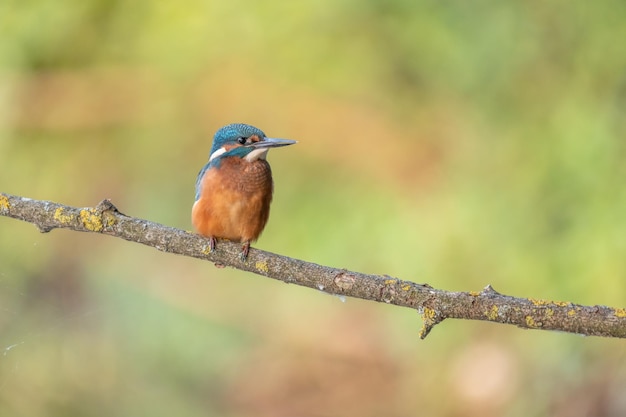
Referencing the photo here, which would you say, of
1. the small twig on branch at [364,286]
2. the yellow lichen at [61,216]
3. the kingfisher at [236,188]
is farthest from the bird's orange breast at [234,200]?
the yellow lichen at [61,216]

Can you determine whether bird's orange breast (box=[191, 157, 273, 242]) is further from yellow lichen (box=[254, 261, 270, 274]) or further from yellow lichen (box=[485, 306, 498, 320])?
yellow lichen (box=[485, 306, 498, 320])

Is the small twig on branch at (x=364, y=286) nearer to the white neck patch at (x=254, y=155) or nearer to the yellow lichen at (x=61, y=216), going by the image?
the yellow lichen at (x=61, y=216)

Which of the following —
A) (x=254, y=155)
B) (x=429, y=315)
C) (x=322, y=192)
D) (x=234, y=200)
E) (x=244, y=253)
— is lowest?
(x=429, y=315)

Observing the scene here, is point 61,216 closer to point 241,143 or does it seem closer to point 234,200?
point 234,200

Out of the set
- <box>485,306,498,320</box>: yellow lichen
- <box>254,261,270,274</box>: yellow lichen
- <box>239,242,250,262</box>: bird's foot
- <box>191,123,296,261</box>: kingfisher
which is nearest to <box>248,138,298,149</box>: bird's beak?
<box>191,123,296,261</box>: kingfisher

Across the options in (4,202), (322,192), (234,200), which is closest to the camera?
(4,202)

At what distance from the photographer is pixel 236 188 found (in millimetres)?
3076

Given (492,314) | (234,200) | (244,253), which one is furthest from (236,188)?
(492,314)

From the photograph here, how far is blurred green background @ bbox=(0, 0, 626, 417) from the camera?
5.11 meters

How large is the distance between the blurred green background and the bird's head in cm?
238

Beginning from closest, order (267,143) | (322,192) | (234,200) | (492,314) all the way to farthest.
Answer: (492,314) → (234,200) → (267,143) → (322,192)

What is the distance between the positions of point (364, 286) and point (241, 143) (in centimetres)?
113

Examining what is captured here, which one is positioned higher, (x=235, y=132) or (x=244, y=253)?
(x=235, y=132)

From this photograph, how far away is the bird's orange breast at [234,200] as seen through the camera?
2920 millimetres
